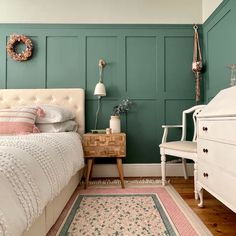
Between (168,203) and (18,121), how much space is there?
1720 mm

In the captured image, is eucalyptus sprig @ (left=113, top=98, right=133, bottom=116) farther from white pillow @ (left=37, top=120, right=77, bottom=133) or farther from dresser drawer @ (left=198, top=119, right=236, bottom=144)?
dresser drawer @ (left=198, top=119, right=236, bottom=144)

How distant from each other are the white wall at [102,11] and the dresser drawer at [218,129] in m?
1.96

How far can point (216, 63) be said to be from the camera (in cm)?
285

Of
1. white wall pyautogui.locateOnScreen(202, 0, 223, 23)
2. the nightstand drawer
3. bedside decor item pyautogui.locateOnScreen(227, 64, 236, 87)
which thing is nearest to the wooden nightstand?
the nightstand drawer

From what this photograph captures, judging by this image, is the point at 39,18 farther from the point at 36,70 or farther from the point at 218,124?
the point at 218,124

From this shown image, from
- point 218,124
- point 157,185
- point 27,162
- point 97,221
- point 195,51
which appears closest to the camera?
point 27,162

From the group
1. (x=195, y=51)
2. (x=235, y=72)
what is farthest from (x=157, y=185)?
(x=195, y=51)

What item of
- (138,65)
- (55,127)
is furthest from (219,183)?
(138,65)

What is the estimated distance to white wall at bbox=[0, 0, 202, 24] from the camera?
10.7 feet

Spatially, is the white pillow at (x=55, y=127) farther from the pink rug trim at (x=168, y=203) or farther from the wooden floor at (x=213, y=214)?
the wooden floor at (x=213, y=214)

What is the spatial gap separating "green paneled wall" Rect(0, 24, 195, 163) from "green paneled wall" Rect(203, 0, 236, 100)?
25cm

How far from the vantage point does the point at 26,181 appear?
109cm

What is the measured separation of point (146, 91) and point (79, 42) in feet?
3.93

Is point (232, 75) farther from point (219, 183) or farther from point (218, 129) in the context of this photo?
point (219, 183)
